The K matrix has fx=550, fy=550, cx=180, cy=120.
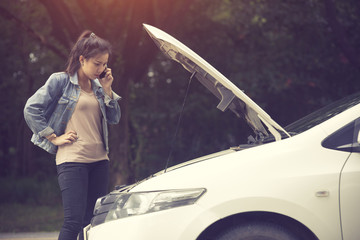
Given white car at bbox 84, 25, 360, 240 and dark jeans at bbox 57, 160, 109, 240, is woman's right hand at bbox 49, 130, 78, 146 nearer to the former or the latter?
dark jeans at bbox 57, 160, 109, 240

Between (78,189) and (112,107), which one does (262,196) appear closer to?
(78,189)

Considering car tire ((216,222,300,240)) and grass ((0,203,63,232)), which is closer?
car tire ((216,222,300,240))

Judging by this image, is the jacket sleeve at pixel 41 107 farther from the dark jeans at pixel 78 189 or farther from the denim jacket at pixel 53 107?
the dark jeans at pixel 78 189

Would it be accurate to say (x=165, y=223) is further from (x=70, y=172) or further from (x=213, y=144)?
(x=213, y=144)

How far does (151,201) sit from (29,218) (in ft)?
21.3

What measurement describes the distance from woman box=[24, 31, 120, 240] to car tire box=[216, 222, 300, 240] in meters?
1.28

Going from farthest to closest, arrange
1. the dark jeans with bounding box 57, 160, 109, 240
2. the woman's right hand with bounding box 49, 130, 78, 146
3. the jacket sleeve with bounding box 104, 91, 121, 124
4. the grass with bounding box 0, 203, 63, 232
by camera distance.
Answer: the grass with bounding box 0, 203, 63, 232 → the jacket sleeve with bounding box 104, 91, 121, 124 → the woman's right hand with bounding box 49, 130, 78, 146 → the dark jeans with bounding box 57, 160, 109, 240

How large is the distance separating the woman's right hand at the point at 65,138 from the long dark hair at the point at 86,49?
0.46 metres

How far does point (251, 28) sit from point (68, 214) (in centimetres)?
1160

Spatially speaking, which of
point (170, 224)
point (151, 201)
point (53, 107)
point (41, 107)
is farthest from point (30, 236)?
point (170, 224)

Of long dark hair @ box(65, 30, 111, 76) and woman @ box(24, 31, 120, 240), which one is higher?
long dark hair @ box(65, 30, 111, 76)

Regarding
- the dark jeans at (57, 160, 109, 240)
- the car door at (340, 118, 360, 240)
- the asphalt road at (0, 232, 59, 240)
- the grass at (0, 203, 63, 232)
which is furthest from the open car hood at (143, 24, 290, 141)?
the grass at (0, 203, 63, 232)

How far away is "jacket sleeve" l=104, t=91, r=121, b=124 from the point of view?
13.7ft

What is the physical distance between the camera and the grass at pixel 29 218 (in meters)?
7.87
